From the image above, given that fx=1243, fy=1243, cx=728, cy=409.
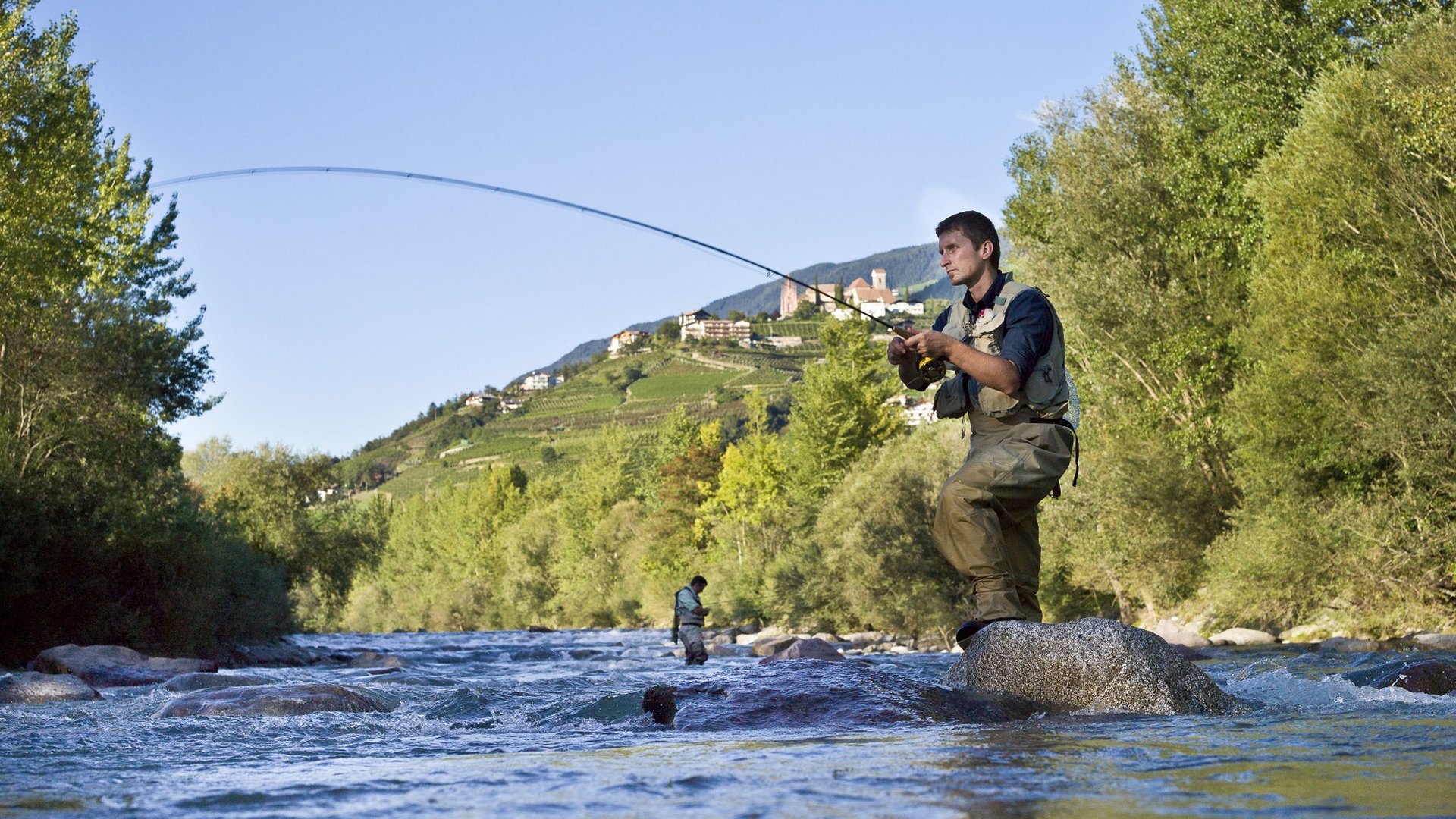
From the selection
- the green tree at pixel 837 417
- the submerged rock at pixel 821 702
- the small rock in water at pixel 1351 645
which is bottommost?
the small rock in water at pixel 1351 645

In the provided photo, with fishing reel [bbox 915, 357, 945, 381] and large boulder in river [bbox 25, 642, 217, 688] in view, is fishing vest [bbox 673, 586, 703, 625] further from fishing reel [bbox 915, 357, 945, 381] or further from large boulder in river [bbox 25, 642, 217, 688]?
fishing reel [bbox 915, 357, 945, 381]

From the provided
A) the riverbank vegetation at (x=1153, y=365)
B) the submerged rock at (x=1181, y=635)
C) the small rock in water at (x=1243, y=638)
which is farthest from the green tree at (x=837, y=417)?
the small rock in water at (x=1243, y=638)

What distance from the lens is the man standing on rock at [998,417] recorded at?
6023 mm

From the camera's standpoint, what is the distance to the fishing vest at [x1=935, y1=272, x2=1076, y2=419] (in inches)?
241

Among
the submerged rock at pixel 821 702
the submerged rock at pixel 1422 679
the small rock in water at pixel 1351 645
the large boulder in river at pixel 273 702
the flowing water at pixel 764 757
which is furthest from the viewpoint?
the small rock in water at pixel 1351 645

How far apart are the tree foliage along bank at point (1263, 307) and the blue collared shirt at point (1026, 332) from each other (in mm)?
14851

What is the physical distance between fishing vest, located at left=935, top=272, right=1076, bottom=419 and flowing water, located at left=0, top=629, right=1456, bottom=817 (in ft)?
4.77

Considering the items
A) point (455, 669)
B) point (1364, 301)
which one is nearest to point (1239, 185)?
point (1364, 301)

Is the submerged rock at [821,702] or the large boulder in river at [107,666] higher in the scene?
the submerged rock at [821,702]

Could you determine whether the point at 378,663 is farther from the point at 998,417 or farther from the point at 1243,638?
the point at 998,417

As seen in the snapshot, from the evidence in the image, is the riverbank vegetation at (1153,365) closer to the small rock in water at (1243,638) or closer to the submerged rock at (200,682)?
the small rock in water at (1243,638)

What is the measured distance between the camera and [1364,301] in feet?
65.7

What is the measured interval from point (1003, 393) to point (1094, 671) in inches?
55.8

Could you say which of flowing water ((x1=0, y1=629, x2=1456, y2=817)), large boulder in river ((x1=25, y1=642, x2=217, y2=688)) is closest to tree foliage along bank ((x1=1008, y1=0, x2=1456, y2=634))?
flowing water ((x1=0, y1=629, x2=1456, y2=817))
